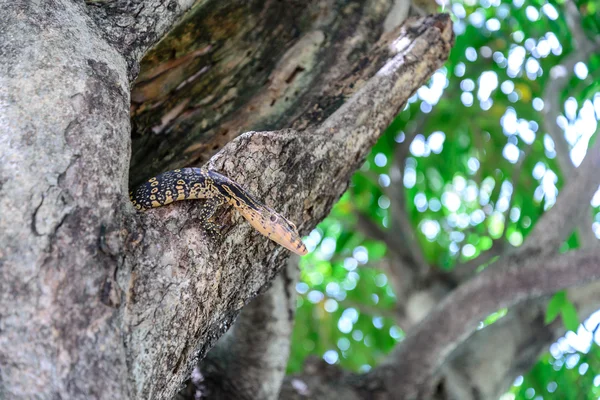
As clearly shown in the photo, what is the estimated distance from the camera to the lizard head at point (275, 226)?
2.59m

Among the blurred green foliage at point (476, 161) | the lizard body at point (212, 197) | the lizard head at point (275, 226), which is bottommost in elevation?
the blurred green foliage at point (476, 161)

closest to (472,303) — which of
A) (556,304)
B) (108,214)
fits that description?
(556,304)

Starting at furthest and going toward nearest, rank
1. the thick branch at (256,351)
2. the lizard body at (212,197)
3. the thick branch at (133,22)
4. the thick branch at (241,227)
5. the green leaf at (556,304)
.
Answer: the green leaf at (556,304) → the thick branch at (256,351) → the thick branch at (133,22) → the lizard body at (212,197) → the thick branch at (241,227)

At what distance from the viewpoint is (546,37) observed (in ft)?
18.6

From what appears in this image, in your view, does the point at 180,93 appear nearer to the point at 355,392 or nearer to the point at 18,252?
the point at 18,252

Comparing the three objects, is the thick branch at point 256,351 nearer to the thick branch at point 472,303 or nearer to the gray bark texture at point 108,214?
the gray bark texture at point 108,214

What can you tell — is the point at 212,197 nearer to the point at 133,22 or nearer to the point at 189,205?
the point at 189,205

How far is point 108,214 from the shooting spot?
2.07 m

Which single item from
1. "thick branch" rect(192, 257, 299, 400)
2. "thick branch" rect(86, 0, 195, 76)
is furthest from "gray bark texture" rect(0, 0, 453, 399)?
"thick branch" rect(192, 257, 299, 400)

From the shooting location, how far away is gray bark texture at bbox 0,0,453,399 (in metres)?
1.81

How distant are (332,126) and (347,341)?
4.43 m

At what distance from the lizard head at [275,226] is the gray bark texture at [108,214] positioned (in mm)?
79

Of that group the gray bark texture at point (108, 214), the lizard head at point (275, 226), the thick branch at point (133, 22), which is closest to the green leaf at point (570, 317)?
the gray bark texture at point (108, 214)

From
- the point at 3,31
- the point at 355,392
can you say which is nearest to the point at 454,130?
the point at 355,392
